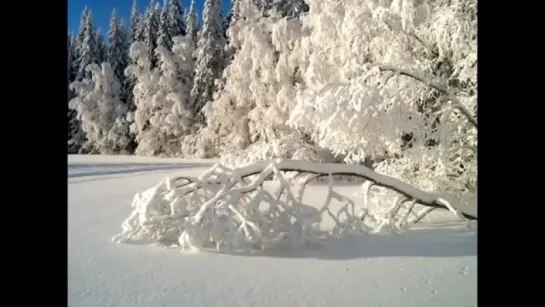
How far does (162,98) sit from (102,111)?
2.12 m

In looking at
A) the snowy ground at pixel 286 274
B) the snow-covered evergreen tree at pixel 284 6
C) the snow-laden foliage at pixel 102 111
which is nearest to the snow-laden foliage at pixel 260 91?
the snow-covered evergreen tree at pixel 284 6

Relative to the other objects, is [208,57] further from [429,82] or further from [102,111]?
[429,82]

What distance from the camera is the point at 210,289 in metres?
2.97

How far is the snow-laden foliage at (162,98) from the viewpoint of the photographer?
14422 mm

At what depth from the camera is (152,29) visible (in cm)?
1419

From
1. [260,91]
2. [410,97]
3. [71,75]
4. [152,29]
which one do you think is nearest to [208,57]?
[152,29]

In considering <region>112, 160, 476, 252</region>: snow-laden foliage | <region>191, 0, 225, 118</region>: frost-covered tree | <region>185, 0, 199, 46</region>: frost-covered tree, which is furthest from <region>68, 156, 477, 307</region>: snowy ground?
<region>185, 0, 199, 46</region>: frost-covered tree

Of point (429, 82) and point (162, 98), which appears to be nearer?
point (429, 82)

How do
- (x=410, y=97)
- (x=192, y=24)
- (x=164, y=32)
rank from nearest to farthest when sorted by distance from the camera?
(x=410, y=97) → (x=164, y=32) → (x=192, y=24)

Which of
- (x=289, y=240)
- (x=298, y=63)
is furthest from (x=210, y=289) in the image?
(x=298, y=63)

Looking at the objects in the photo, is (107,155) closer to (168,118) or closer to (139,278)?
(168,118)
